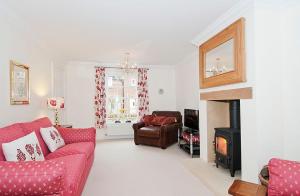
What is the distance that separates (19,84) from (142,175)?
2569 mm

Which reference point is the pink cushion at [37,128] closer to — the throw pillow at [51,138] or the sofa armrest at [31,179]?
the throw pillow at [51,138]

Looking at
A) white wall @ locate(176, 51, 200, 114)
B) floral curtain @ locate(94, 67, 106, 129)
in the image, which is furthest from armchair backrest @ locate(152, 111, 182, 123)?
floral curtain @ locate(94, 67, 106, 129)

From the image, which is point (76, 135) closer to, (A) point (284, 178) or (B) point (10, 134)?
(B) point (10, 134)

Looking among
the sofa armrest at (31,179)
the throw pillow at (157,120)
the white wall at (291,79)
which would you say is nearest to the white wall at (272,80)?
the white wall at (291,79)

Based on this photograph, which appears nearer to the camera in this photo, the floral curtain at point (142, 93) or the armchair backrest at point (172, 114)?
the armchair backrest at point (172, 114)

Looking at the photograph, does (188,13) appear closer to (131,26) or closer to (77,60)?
(131,26)

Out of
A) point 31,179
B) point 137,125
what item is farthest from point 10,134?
point 137,125

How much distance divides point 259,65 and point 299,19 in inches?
29.9

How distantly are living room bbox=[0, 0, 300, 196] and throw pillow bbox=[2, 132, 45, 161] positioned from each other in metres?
0.05

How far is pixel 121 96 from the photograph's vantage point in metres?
6.68

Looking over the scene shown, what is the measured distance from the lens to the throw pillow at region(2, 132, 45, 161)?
186 cm

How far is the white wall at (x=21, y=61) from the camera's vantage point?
8.52ft

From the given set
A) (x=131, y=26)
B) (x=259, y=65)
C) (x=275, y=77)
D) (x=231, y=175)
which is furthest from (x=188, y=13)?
(x=231, y=175)

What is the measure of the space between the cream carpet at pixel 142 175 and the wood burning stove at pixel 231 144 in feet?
1.92
